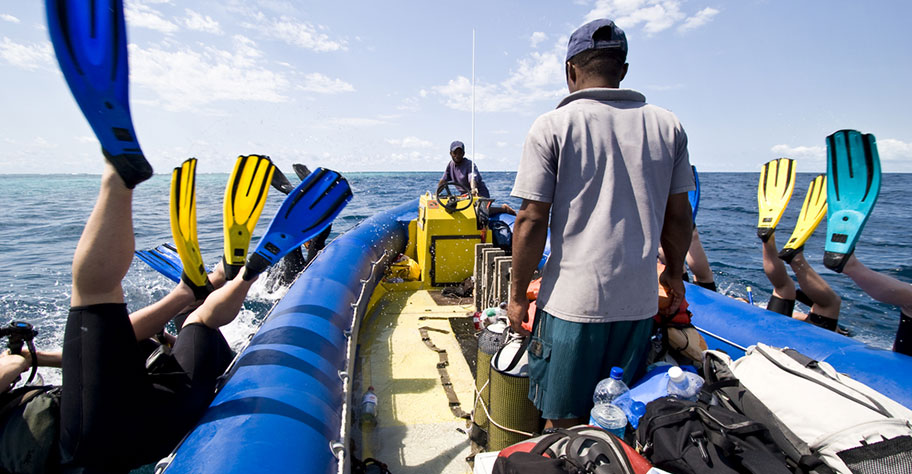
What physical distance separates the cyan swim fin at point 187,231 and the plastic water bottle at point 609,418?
1.96m

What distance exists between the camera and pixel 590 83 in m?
1.59

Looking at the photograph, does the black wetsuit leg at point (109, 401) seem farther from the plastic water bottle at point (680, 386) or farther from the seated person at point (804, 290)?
the seated person at point (804, 290)

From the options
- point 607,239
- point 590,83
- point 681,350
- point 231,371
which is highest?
point 590,83

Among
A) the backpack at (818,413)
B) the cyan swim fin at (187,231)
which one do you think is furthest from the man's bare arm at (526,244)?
the cyan swim fin at (187,231)

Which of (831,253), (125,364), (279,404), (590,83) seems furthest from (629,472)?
(831,253)

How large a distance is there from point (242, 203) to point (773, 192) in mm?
3580

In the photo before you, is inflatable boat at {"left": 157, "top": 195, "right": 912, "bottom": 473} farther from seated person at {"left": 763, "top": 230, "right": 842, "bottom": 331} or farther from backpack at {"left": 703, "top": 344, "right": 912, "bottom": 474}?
backpack at {"left": 703, "top": 344, "right": 912, "bottom": 474}

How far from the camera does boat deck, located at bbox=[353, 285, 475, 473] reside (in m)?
2.52

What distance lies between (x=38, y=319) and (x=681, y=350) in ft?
25.5

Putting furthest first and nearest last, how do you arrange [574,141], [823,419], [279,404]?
[279,404] → [574,141] → [823,419]

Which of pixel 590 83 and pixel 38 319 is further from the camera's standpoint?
pixel 38 319

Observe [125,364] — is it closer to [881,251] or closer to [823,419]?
Answer: [823,419]

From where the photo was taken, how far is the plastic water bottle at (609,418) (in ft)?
5.20

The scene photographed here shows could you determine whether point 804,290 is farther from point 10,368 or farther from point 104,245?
point 10,368
